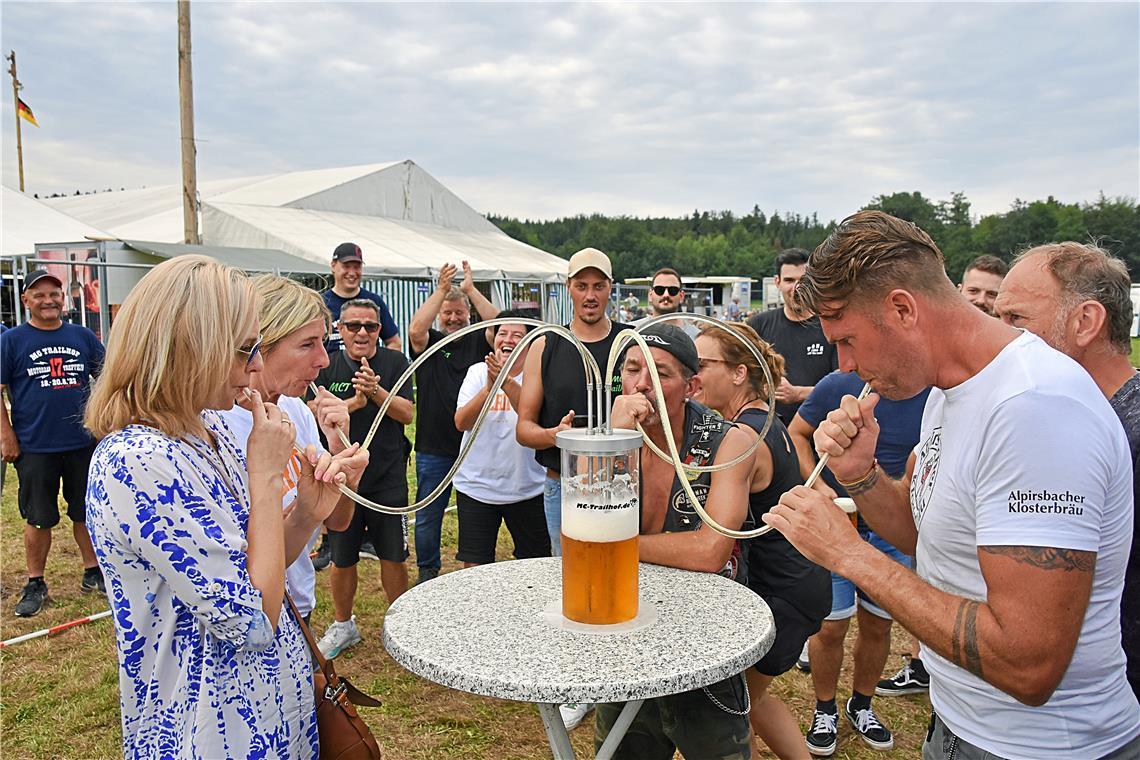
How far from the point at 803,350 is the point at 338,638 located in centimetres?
336

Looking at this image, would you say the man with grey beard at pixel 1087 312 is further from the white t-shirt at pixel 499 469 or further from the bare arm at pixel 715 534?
the white t-shirt at pixel 499 469

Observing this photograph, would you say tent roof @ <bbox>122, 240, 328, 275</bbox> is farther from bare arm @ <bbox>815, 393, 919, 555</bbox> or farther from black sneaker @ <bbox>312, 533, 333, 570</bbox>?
bare arm @ <bbox>815, 393, 919, 555</bbox>

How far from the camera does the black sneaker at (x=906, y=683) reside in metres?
4.09

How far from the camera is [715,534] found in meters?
2.36

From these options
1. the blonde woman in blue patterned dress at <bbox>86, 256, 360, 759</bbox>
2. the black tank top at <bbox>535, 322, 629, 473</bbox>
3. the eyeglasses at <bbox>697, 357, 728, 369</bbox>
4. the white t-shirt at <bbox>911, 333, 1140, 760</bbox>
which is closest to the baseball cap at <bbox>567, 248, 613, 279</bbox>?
the black tank top at <bbox>535, 322, 629, 473</bbox>

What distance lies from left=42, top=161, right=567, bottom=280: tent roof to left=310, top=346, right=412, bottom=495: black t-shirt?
10620 millimetres

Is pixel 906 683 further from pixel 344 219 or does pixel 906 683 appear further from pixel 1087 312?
pixel 344 219

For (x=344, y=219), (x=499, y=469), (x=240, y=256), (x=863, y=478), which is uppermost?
(x=344, y=219)

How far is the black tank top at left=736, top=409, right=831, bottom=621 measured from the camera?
8.95ft

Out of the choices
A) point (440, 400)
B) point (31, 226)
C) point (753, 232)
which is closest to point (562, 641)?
point (440, 400)

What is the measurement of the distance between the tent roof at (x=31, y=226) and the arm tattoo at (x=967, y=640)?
15.1 meters

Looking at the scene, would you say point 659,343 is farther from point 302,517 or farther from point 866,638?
point 866,638

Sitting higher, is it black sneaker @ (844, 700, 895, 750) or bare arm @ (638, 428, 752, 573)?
bare arm @ (638, 428, 752, 573)

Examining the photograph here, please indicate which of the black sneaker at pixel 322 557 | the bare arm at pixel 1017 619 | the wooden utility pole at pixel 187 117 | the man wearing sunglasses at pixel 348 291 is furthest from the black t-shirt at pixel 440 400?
the wooden utility pole at pixel 187 117
